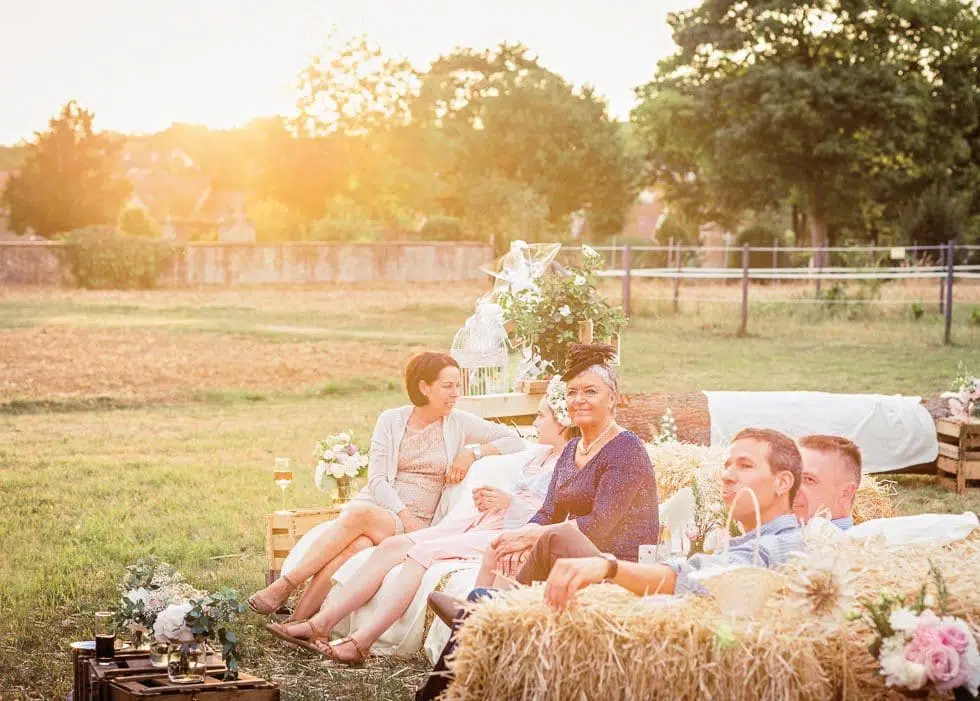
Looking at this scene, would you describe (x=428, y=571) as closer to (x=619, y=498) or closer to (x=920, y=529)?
(x=619, y=498)

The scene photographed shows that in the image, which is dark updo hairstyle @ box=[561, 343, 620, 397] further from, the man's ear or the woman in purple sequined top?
the man's ear

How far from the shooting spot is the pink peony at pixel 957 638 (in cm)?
408

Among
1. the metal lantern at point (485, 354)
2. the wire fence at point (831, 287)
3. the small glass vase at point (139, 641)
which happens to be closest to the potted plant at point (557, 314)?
the metal lantern at point (485, 354)

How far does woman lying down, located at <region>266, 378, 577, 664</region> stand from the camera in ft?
21.1

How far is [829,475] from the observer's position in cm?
607

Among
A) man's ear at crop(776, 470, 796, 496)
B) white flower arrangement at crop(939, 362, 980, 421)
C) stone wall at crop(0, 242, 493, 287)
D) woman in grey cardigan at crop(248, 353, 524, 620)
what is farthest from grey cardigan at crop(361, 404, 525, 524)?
stone wall at crop(0, 242, 493, 287)

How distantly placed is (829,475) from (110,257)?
113 ft

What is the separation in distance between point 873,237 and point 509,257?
1649 inches

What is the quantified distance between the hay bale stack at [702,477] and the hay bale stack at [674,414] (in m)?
2.51

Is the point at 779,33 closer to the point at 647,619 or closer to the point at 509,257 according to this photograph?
the point at 509,257

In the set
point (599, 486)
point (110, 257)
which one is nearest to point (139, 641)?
point (599, 486)

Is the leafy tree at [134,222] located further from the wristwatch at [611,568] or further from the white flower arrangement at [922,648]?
the white flower arrangement at [922,648]

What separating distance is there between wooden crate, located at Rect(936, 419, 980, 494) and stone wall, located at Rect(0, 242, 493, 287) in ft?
98.9

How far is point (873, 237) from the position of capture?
50094mm
